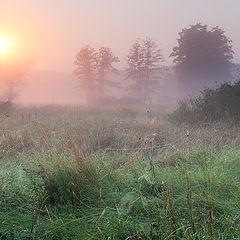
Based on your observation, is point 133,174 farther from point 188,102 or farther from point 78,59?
point 78,59

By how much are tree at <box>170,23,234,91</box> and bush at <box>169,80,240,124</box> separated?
20.2 m

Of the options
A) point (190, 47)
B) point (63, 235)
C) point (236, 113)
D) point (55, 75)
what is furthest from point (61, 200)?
point (55, 75)

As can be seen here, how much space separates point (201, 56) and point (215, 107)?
72.6 feet

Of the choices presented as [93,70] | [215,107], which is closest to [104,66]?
[93,70]

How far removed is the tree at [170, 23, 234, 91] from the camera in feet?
95.5

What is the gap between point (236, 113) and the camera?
8859 mm

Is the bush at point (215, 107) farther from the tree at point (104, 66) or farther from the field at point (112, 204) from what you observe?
the tree at point (104, 66)

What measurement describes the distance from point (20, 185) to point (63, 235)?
1235 mm

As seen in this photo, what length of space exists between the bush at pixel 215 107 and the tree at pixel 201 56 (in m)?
20.2

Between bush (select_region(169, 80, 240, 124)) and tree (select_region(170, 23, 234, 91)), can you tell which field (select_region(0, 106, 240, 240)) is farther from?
tree (select_region(170, 23, 234, 91))

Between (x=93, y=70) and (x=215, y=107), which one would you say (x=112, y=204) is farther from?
(x=93, y=70)

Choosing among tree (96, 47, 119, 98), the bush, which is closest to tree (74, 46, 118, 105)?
tree (96, 47, 119, 98)

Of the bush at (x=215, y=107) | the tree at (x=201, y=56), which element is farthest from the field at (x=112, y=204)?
the tree at (x=201, y=56)

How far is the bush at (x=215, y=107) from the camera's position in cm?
898
